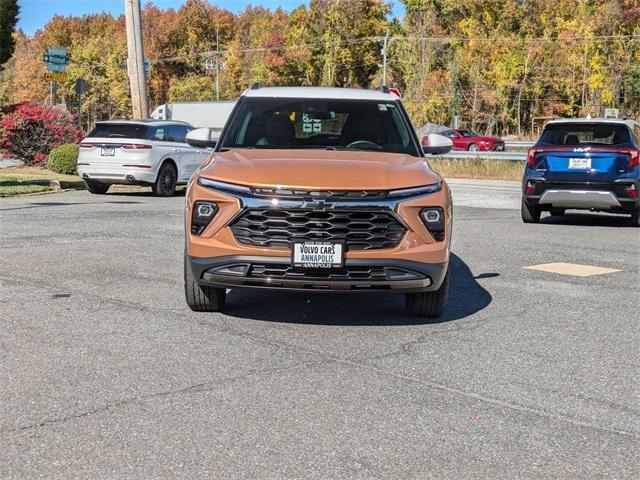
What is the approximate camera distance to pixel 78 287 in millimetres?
7621

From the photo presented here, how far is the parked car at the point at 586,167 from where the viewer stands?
1313 cm

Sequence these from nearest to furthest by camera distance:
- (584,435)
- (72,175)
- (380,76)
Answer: (584,435) → (72,175) → (380,76)

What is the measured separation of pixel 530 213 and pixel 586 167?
132 centimetres

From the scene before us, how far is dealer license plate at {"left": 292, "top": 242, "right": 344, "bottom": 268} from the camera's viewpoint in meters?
5.83

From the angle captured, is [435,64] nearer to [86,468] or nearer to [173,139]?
[173,139]

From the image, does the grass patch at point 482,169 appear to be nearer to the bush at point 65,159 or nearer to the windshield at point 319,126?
the bush at point 65,159

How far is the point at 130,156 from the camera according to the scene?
17812 millimetres

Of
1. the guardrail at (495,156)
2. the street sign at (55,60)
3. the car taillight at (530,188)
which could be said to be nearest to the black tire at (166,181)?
the car taillight at (530,188)

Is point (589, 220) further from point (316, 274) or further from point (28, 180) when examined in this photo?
point (28, 180)

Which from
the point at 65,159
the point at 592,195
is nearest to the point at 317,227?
the point at 592,195

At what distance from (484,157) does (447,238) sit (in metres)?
29.6

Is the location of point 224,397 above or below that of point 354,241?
below

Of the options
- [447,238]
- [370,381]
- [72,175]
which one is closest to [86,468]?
[370,381]

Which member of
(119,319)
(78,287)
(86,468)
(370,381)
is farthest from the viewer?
(78,287)
